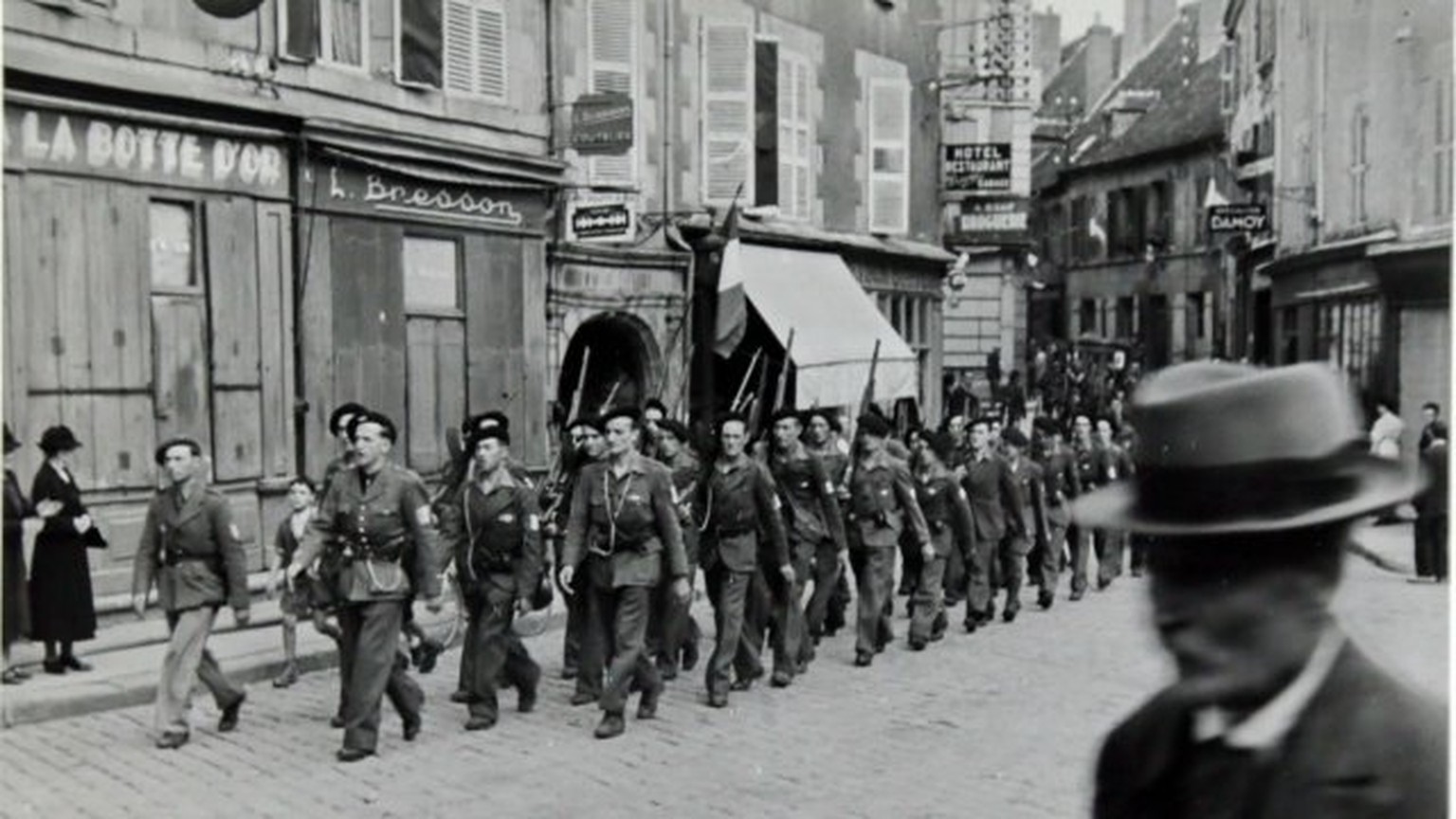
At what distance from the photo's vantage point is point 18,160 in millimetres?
10195

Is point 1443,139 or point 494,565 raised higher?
point 1443,139

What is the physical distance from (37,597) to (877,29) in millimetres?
14661

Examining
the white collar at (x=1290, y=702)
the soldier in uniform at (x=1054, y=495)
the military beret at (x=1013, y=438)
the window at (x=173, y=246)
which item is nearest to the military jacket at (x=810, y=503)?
the military beret at (x=1013, y=438)

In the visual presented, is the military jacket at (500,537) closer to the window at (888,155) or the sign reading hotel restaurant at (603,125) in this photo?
the sign reading hotel restaurant at (603,125)

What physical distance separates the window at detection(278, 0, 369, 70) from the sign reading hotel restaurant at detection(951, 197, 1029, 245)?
13.0 m

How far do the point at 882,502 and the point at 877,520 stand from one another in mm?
129

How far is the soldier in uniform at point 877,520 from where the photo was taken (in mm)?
10492

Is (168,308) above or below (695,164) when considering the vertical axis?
below

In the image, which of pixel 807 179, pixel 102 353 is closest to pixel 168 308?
pixel 102 353

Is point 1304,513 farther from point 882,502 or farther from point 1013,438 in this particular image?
point 1013,438

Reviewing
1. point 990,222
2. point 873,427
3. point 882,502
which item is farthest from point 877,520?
point 990,222

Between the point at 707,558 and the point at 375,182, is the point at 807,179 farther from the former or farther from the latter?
the point at 707,558

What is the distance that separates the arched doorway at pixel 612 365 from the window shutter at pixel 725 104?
1857 millimetres

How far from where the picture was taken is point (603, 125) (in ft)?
48.7
